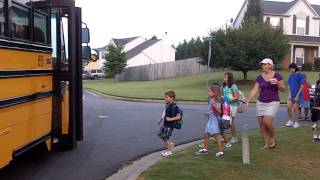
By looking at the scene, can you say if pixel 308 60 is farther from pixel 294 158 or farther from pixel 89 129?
pixel 294 158

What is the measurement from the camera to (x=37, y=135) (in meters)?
8.50

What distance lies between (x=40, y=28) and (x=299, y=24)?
5292 centimetres

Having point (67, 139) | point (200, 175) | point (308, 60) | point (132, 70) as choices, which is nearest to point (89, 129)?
point (67, 139)

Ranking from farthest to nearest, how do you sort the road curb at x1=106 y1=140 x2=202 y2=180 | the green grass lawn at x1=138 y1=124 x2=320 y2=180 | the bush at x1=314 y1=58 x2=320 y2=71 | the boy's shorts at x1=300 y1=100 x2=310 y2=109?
the bush at x1=314 y1=58 x2=320 y2=71 → the boy's shorts at x1=300 y1=100 x2=310 y2=109 → the road curb at x1=106 y1=140 x2=202 y2=180 → the green grass lawn at x1=138 y1=124 x2=320 y2=180

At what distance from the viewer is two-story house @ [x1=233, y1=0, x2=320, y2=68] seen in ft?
187

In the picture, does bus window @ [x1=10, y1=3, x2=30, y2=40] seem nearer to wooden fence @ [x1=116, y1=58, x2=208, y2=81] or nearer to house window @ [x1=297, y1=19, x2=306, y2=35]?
wooden fence @ [x1=116, y1=58, x2=208, y2=81]

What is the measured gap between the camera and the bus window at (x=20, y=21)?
24.4 ft

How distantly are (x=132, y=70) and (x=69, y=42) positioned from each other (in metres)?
58.6

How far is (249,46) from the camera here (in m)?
40.7

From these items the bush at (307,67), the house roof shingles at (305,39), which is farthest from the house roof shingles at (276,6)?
the bush at (307,67)

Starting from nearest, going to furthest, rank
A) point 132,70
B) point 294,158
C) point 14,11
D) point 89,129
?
point 14,11, point 294,158, point 89,129, point 132,70

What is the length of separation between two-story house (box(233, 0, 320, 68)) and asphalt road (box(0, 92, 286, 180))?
39.9 meters

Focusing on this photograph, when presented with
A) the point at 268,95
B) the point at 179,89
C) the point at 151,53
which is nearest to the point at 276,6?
the point at 179,89

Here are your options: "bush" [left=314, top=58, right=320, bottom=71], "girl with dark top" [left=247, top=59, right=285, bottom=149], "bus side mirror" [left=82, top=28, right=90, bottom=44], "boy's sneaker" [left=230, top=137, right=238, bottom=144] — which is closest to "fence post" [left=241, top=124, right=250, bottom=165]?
"girl with dark top" [left=247, top=59, right=285, bottom=149]
